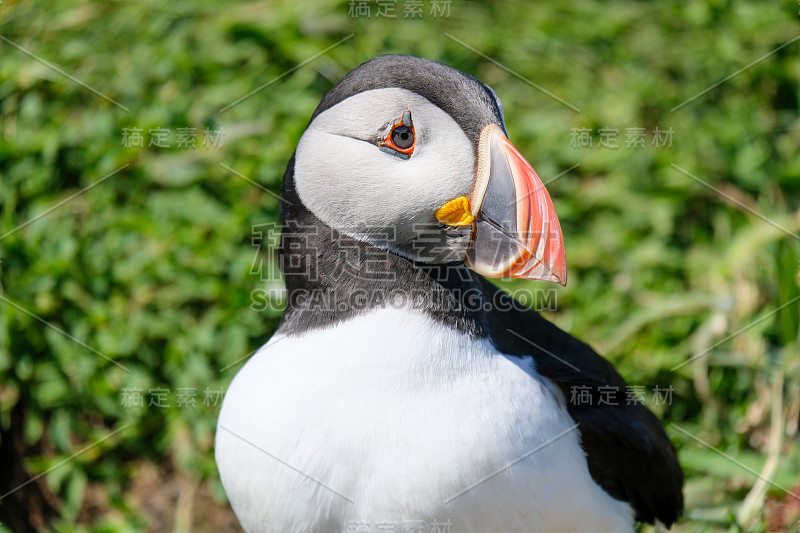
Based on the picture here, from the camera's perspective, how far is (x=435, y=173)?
5.52 ft

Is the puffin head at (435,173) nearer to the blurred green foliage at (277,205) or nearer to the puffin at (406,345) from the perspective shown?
the puffin at (406,345)

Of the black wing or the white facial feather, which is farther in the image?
the black wing

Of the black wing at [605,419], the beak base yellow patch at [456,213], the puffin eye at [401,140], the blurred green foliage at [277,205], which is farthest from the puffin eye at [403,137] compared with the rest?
the blurred green foliage at [277,205]

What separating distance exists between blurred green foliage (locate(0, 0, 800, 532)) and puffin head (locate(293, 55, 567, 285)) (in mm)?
1400

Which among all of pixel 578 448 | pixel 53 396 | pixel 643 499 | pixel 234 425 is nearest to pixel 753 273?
pixel 643 499

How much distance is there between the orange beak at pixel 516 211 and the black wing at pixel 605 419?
0.81 feet

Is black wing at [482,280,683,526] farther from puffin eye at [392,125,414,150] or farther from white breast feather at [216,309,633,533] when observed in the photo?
puffin eye at [392,125,414,150]

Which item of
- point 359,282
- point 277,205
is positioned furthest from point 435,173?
point 277,205

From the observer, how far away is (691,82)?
4.20m

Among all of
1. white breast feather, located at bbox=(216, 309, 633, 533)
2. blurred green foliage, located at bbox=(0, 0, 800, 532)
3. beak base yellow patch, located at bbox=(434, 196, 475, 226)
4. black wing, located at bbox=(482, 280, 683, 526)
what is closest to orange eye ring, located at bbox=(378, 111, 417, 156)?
beak base yellow patch, located at bbox=(434, 196, 475, 226)

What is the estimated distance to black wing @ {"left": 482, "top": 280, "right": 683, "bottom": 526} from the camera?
6.31 feet

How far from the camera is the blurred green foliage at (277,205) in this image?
2.98 metres

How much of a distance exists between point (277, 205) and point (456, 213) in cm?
179

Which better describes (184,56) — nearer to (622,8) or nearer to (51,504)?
(51,504)
